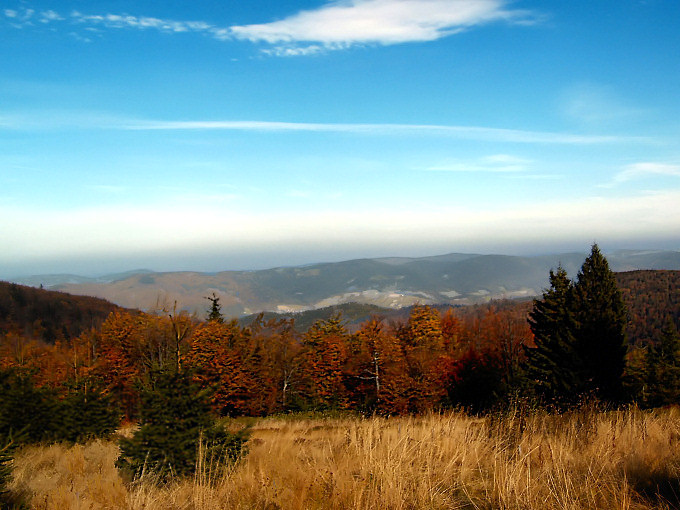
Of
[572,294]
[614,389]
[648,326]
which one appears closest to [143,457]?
[614,389]

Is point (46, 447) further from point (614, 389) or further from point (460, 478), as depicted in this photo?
point (614, 389)

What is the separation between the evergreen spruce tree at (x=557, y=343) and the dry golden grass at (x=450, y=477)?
1163 inches

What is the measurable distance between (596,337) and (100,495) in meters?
37.3

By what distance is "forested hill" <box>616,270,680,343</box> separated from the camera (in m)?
132

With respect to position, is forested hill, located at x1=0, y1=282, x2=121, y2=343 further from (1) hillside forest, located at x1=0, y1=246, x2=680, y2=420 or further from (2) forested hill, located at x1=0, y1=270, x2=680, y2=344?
(1) hillside forest, located at x1=0, y1=246, x2=680, y2=420

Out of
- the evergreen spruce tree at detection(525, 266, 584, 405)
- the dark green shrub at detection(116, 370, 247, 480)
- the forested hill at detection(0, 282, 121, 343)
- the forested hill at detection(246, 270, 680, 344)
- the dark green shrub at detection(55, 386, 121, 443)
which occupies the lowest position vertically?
the forested hill at detection(246, 270, 680, 344)

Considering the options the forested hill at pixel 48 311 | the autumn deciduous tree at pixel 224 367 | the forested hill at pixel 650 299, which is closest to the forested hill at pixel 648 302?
the forested hill at pixel 650 299

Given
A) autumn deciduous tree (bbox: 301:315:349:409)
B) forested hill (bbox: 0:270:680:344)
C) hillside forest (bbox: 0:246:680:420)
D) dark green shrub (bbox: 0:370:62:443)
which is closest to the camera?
dark green shrub (bbox: 0:370:62:443)

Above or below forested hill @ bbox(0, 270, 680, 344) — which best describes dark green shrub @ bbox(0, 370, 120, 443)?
above

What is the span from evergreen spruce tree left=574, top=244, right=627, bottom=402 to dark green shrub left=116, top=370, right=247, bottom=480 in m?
29.4

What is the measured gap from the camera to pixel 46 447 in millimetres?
10094

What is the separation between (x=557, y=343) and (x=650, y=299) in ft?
517

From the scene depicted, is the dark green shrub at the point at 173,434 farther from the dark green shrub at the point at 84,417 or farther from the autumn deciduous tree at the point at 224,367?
the autumn deciduous tree at the point at 224,367

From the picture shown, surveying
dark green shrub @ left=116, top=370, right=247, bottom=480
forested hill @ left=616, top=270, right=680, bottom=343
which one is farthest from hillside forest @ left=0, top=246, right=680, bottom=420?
forested hill @ left=616, top=270, right=680, bottom=343
